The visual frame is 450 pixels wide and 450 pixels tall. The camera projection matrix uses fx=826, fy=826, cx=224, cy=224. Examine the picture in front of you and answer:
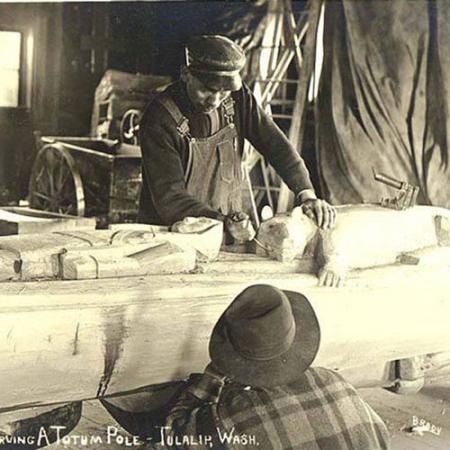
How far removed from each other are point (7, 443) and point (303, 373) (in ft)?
3.56

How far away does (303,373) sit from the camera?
7.95 ft

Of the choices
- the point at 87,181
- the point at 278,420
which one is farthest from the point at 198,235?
the point at 87,181

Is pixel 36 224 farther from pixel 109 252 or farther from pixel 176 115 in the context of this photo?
pixel 109 252

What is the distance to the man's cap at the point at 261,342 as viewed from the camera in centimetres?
226

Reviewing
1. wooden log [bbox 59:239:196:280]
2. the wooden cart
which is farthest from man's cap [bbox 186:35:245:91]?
the wooden cart

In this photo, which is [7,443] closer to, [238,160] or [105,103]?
[238,160]

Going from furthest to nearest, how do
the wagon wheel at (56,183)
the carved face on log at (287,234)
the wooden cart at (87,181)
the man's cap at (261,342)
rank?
1. the wagon wheel at (56,183)
2. the wooden cart at (87,181)
3. the carved face on log at (287,234)
4. the man's cap at (261,342)

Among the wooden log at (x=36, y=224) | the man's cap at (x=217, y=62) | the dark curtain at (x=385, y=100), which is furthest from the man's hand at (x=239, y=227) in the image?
the dark curtain at (x=385, y=100)

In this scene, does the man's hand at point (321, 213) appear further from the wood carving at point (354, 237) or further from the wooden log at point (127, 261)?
the wooden log at point (127, 261)

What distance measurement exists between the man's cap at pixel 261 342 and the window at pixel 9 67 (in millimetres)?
7370

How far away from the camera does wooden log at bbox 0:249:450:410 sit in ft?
8.45

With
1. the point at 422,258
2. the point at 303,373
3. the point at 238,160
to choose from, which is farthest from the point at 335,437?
the point at 238,160

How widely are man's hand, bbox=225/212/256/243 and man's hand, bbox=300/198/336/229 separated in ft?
0.79

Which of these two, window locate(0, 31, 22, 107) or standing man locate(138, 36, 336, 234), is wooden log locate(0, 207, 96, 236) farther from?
window locate(0, 31, 22, 107)
